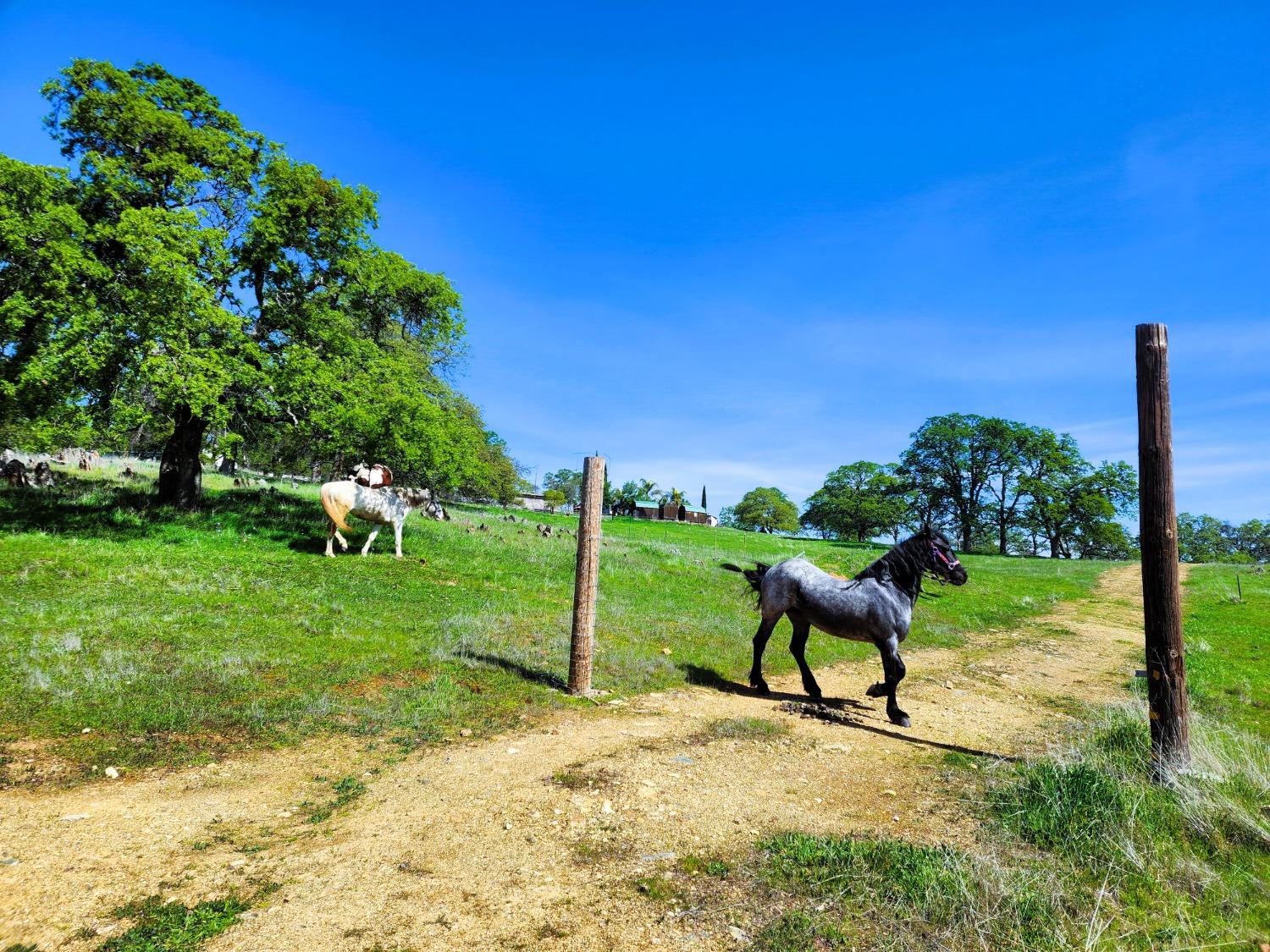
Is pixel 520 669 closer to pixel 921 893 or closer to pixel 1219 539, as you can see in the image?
pixel 921 893

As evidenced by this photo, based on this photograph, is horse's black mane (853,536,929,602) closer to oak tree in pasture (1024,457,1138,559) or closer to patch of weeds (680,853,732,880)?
patch of weeds (680,853,732,880)

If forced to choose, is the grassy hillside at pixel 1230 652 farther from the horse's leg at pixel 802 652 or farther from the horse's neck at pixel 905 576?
the horse's leg at pixel 802 652

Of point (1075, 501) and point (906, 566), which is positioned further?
point (1075, 501)

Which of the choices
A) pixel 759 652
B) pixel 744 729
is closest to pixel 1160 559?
pixel 744 729

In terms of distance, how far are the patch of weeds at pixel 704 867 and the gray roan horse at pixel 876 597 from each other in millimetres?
5092

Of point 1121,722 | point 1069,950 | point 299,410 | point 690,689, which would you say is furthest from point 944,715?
point 299,410

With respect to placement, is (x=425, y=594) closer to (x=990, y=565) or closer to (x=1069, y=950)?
(x=1069, y=950)

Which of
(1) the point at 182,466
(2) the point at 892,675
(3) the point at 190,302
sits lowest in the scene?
(2) the point at 892,675

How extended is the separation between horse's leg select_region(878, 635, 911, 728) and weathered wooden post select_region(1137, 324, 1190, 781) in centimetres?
301

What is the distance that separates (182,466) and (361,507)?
7371 millimetres

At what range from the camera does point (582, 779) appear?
6297 millimetres

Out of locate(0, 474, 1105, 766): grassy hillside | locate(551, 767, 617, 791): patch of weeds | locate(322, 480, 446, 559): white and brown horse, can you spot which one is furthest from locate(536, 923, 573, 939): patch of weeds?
locate(322, 480, 446, 559): white and brown horse

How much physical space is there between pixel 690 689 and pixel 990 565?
43.8 meters

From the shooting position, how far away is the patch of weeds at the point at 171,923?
3559mm
